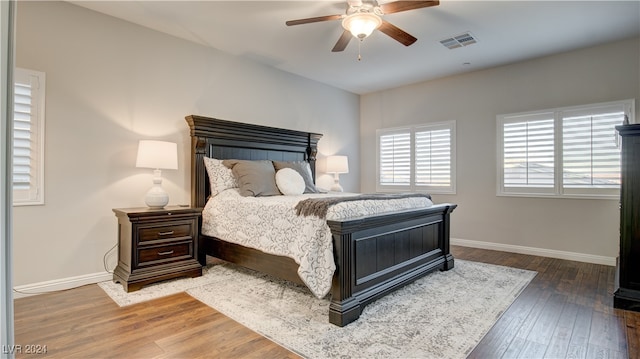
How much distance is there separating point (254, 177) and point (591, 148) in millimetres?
4229

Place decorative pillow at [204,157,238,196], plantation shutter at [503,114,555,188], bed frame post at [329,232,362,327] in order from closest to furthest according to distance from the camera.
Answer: bed frame post at [329,232,362,327] < decorative pillow at [204,157,238,196] < plantation shutter at [503,114,555,188]

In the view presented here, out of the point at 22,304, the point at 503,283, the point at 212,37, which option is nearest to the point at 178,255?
the point at 22,304

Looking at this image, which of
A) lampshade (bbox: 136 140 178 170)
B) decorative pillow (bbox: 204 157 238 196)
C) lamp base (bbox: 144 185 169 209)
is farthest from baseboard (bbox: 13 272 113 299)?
decorative pillow (bbox: 204 157 238 196)

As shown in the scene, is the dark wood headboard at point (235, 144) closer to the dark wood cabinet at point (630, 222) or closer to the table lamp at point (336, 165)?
the table lamp at point (336, 165)

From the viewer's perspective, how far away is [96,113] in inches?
130

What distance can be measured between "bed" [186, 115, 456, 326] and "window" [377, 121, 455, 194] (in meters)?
1.81

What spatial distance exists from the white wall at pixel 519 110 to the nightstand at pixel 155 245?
4.01 m

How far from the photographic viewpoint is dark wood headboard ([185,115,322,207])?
3889 millimetres

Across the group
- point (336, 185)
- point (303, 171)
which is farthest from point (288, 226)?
point (336, 185)

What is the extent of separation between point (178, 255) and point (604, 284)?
4305mm

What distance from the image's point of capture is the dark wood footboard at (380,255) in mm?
2361

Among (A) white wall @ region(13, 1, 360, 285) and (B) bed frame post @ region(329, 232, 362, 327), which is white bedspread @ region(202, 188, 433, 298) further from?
(A) white wall @ region(13, 1, 360, 285)

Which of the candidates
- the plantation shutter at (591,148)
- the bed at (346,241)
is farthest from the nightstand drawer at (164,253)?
the plantation shutter at (591,148)

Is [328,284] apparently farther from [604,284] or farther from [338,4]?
[604,284]
